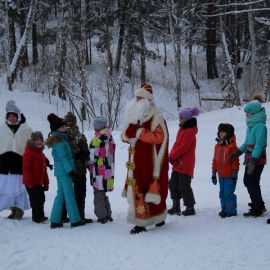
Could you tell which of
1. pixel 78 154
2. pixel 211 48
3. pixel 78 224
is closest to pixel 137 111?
pixel 78 154

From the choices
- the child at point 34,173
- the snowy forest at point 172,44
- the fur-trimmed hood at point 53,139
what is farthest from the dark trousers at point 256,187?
the snowy forest at point 172,44

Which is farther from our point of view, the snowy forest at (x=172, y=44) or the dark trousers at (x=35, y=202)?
the snowy forest at (x=172, y=44)

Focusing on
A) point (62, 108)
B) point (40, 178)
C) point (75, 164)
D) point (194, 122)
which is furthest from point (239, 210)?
point (62, 108)

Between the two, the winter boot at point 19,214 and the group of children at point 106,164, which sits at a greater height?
the group of children at point 106,164

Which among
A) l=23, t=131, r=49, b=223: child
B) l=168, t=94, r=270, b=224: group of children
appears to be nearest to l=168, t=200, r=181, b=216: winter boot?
l=168, t=94, r=270, b=224: group of children

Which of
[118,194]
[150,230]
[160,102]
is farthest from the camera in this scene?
[160,102]

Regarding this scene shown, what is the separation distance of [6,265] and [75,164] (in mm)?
2178

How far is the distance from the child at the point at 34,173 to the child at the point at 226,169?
280cm

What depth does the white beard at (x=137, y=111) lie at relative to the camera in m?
5.50

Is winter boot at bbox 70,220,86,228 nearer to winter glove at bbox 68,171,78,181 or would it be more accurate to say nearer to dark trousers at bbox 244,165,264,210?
winter glove at bbox 68,171,78,181

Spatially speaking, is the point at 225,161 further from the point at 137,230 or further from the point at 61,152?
the point at 61,152

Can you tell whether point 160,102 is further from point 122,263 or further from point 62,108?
point 122,263

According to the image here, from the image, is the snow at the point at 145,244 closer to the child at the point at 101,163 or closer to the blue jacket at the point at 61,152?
the child at the point at 101,163

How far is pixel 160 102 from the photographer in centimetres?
2734
